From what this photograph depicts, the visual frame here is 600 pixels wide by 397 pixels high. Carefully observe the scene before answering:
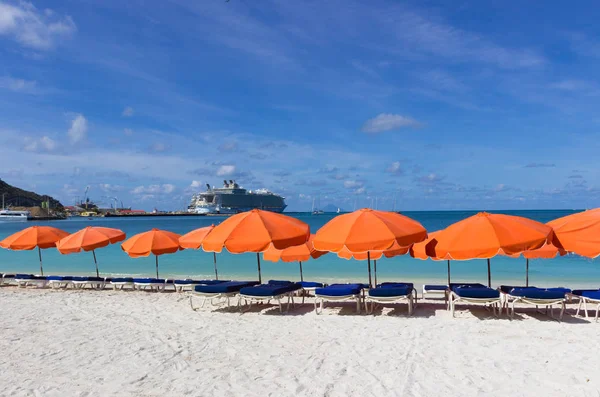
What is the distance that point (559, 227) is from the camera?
7465mm

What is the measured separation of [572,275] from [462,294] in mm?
13294

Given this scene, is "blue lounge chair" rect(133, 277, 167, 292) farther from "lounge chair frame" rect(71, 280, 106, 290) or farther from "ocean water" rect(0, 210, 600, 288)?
"ocean water" rect(0, 210, 600, 288)

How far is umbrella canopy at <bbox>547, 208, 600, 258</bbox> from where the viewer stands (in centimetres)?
694

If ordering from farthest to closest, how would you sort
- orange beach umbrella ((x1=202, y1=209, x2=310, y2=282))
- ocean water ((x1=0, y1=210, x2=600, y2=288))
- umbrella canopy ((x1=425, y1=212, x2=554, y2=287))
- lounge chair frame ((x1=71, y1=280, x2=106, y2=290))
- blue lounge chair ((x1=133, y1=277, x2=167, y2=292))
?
1. ocean water ((x1=0, y1=210, x2=600, y2=288))
2. lounge chair frame ((x1=71, y1=280, x2=106, y2=290))
3. blue lounge chair ((x1=133, y1=277, x2=167, y2=292))
4. orange beach umbrella ((x1=202, y1=209, x2=310, y2=282))
5. umbrella canopy ((x1=425, y1=212, x2=554, y2=287))

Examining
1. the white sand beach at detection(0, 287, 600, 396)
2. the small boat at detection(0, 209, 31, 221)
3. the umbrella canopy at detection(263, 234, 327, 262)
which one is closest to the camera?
the white sand beach at detection(0, 287, 600, 396)

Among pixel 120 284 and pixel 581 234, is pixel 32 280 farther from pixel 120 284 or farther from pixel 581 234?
pixel 581 234

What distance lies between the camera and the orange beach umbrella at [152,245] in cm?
1035

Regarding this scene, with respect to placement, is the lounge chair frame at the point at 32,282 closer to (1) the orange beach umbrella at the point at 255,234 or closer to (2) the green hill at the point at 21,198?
(1) the orange beach umbrella at the point at 255,234

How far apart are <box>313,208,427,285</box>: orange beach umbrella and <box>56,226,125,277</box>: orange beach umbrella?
6162mm

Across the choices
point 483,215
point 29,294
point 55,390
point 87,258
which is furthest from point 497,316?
point 87,258

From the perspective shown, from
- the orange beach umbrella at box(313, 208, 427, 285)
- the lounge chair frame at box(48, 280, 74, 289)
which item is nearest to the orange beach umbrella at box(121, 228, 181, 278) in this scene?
the lounge chair frame at box(48, 280, 74, 289)

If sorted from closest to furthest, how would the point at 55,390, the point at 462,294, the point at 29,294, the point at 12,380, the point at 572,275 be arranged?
the point at 55,390 < the point at 12,380 < the point at 462,294 < the point at 29,294 < the point at 572,275

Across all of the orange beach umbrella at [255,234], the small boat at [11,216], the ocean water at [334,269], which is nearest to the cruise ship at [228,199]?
the small boat at [11,216]

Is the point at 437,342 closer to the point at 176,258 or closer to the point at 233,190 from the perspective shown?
the point at 176,258
